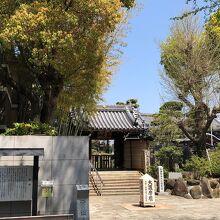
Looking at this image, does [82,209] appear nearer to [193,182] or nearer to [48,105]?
[48,105]

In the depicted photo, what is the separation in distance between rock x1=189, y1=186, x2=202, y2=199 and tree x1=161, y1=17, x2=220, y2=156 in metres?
3.88

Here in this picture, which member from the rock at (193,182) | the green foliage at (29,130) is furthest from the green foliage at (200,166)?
the green foliage at (29,130)

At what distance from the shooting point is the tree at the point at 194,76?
21.2 m

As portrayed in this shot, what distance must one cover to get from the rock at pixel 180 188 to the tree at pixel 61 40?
8403 millimetres

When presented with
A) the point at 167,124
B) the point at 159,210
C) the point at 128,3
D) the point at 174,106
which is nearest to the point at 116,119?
the point at 174,106

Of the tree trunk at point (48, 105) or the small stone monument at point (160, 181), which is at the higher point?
the tree trunk at point (48, 105)

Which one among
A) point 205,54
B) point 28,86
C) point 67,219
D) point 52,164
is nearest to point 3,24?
point 28,86

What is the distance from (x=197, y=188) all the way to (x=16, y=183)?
452 inches

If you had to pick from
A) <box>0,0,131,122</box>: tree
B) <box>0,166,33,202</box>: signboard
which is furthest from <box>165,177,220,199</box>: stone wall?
<box>0,166,33,202</box>: signboard

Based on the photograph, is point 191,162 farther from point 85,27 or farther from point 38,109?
point 85,27

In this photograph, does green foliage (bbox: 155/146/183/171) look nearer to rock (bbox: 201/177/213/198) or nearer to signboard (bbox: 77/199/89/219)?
rock (bbox: 201/177/213/198)

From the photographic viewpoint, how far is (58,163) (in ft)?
36.2

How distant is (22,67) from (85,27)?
4009 mm

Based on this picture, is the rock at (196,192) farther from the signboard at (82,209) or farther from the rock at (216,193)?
the signboard at (82,209)
